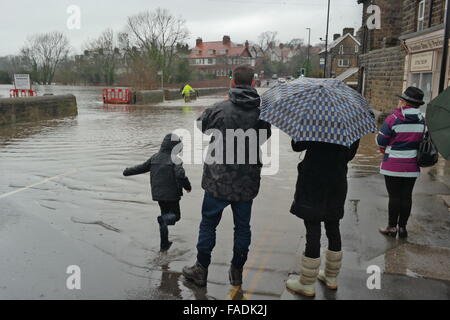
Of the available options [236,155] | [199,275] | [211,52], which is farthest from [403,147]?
[211,52]

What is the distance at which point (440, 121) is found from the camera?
165 inches

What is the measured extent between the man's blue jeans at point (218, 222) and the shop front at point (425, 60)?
34.5 feet

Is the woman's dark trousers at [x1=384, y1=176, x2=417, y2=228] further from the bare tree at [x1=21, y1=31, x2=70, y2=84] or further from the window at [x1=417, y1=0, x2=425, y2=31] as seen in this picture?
the bare tree at [x1=21, y1=31, x2=70, y2=84]

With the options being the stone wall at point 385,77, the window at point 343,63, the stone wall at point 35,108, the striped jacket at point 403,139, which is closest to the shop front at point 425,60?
the stone wall at point 385,77

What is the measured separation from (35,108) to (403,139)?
56.4 ft

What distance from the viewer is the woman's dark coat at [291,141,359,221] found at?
3.46 metres

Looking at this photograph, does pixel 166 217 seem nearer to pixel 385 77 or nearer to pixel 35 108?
pixel 35 108

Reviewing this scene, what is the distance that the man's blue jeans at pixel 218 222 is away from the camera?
3.70m

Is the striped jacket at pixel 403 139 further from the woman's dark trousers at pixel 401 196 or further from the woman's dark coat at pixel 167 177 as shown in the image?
the woman's dark coat at pixel 167 177

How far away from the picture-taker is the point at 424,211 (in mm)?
6121
